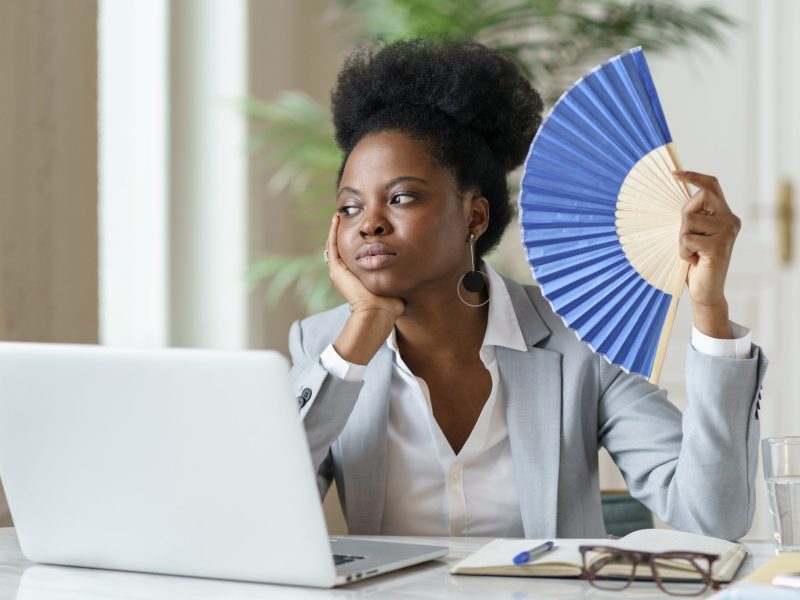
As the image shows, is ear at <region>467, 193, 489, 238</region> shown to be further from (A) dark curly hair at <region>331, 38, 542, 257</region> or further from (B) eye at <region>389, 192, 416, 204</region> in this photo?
(B) eye at <region>389, 192, 416, 204</region>

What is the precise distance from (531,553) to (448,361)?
0.59m

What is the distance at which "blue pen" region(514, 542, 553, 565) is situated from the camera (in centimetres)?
117

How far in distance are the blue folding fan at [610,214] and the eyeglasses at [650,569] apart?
14.2 inches

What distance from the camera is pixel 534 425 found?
5.44 feet

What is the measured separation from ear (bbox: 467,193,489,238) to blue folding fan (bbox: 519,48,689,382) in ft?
0.79

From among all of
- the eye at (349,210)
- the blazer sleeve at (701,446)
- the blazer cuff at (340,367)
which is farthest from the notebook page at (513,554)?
the eye at (349,210)

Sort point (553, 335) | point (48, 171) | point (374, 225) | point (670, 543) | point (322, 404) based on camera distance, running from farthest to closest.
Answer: point (48, 171) → point (553, 335) → point (374, 225) → point (322, 404) → point (670, 543)

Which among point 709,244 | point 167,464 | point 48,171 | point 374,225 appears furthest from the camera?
point 48,171

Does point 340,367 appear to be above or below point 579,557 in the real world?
above

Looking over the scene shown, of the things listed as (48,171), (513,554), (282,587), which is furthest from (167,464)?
(48,171)

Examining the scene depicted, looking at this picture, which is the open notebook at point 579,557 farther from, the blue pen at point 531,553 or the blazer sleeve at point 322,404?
the blazer sleeve at point 322,404

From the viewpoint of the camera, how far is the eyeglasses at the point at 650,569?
3.61 feet

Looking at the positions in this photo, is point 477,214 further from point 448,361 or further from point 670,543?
point 670,543

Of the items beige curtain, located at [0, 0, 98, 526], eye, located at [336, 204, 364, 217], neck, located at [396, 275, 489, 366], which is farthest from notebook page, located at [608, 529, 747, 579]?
beige curtain, located at [0, 0, 98, 526]
